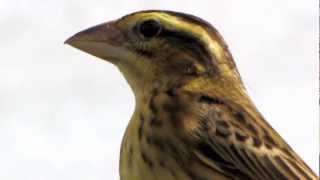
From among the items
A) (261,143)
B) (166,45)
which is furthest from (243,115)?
(166,45)

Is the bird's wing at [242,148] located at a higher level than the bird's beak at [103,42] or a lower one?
lower

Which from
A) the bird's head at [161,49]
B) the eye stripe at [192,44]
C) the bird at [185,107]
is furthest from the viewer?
the eye stripe at [192,44]

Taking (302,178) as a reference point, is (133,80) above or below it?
above

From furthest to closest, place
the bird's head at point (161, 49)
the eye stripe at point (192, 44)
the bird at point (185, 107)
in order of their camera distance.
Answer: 1. the eye stripe at point (192, 44)
2. the bird's head at point (161, 49)
3. the bird at point (185, 107)

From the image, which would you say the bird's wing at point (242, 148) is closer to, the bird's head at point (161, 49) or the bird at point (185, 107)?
the bird at point (185, 107)

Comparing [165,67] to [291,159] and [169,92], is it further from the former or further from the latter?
[291,159]

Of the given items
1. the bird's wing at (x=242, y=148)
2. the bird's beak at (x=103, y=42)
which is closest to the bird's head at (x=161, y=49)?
the bird's beak at (x=103, y=42)

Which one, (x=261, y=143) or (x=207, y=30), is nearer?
(x=261, y=143)

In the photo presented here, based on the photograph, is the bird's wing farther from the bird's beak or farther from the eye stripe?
the bird's beak
